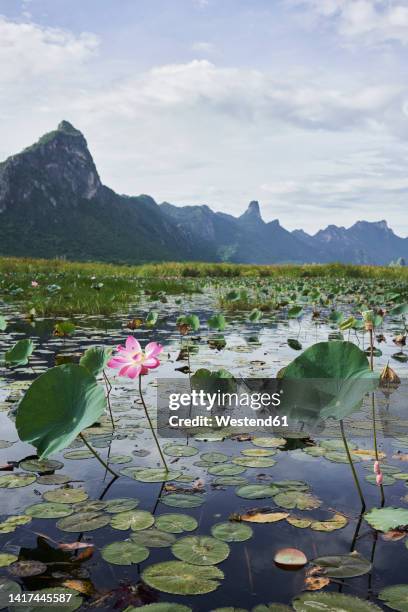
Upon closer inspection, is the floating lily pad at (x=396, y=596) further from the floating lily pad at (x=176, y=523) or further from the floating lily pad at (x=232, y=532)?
the floating lily pad at (x=176, y=523)

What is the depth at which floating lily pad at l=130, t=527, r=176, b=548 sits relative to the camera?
191 cm

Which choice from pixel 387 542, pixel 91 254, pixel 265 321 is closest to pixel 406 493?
pixel 387 542

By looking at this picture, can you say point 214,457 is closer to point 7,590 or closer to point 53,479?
point 53,479

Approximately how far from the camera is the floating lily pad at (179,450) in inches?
114

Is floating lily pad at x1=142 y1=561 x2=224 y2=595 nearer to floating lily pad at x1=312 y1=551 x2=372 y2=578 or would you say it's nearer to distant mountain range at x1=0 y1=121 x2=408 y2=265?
floating lily pad at x1=312 y1=551 x2=372 y2=578

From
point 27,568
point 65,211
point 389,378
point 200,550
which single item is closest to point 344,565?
point 200,550

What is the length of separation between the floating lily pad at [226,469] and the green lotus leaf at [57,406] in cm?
78

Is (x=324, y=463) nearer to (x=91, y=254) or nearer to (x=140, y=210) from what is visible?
(x=91, y=254)

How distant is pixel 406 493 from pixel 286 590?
37.6 inches

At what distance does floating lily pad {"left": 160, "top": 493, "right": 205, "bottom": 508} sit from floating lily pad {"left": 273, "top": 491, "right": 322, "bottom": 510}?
13.1 inches

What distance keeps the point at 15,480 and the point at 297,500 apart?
1.32 m

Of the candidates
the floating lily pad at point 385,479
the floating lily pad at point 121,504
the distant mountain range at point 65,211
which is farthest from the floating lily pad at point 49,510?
the distant mountain range at point 65,211

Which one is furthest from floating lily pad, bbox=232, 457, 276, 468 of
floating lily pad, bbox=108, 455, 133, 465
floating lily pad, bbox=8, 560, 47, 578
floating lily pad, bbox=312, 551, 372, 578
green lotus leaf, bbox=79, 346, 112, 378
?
floating lily pad, bbox=8, 560, 47, 578

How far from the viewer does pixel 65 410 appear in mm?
2299
